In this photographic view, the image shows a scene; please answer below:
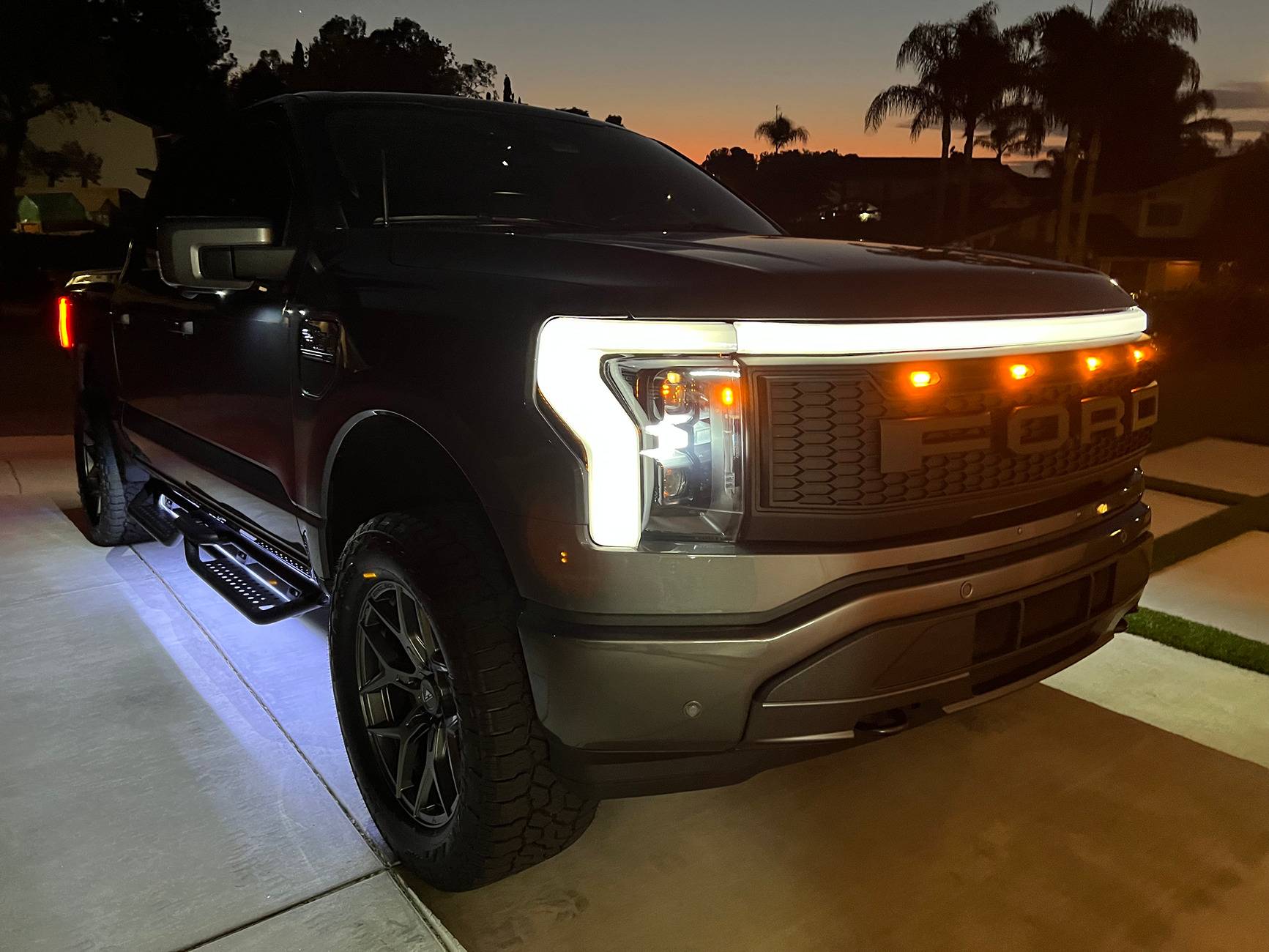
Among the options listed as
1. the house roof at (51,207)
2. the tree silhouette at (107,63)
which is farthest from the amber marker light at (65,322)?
the house roof at (51,207)

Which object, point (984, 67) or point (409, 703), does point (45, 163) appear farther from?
point (409, 703)

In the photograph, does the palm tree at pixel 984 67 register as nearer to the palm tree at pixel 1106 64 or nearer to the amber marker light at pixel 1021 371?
the palm tree at pixel 1106 64

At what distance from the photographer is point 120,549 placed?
5145 mm

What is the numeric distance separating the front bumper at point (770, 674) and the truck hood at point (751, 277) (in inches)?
21.3

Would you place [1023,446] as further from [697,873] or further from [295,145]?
[295,145]

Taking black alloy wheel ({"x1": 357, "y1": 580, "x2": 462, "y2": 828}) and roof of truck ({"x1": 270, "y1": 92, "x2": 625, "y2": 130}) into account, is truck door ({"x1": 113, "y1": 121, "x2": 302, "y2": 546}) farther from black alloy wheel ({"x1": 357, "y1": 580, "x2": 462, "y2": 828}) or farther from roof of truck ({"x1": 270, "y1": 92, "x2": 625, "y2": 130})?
black alloy wheel ({"x1": 357, "y1": 580, "x2": 462, "y2": 828})

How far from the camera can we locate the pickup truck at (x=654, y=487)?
1.91m

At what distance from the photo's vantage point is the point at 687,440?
6.22ft

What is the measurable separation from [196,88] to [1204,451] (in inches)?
1353

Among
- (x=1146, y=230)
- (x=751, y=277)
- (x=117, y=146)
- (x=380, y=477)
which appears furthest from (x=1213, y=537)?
(x=1146, y=230)

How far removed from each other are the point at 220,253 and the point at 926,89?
39.4m

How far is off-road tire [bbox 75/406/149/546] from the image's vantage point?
4809 millimetres

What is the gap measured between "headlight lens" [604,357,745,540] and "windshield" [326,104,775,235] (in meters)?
1.18

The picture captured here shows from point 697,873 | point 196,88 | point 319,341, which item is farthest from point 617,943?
point 196,88
